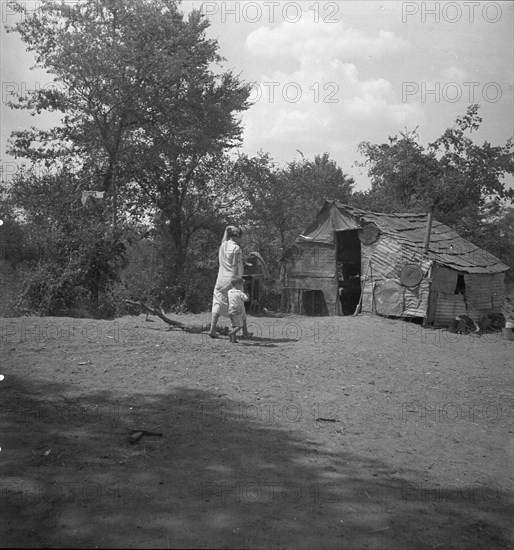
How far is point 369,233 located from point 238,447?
1249 centimetres

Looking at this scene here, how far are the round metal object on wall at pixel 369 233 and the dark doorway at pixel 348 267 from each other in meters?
0.89

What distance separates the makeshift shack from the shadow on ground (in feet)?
34.9

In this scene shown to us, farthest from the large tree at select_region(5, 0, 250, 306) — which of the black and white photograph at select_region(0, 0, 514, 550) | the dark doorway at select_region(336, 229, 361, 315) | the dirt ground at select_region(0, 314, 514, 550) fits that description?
the dirt ground at select_region(0, 314, 514, 550)

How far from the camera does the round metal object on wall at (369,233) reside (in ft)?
53.0

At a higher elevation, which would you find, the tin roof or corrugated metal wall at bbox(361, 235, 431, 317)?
the tin roof

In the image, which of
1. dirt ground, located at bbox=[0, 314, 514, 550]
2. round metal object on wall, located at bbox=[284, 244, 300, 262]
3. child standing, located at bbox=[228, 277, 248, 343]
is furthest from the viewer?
round metal object on wall, located at bbox=[284, 244, 300, 262]

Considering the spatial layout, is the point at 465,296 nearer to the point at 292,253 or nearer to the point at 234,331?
the point at 292,253

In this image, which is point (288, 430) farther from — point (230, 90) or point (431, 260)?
point (230, 90)

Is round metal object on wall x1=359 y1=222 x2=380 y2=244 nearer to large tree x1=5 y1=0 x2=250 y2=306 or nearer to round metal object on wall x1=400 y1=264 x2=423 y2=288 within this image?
round metal object on wall x1=400 y1=264 x2=423 y2=288

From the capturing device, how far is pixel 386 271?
1573 cm

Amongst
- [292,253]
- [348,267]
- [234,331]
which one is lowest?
[234,331]

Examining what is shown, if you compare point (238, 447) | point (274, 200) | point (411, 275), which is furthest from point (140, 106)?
point (238, 447)

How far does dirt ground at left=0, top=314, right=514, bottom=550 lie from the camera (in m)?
3.32

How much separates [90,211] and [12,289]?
316 cm
